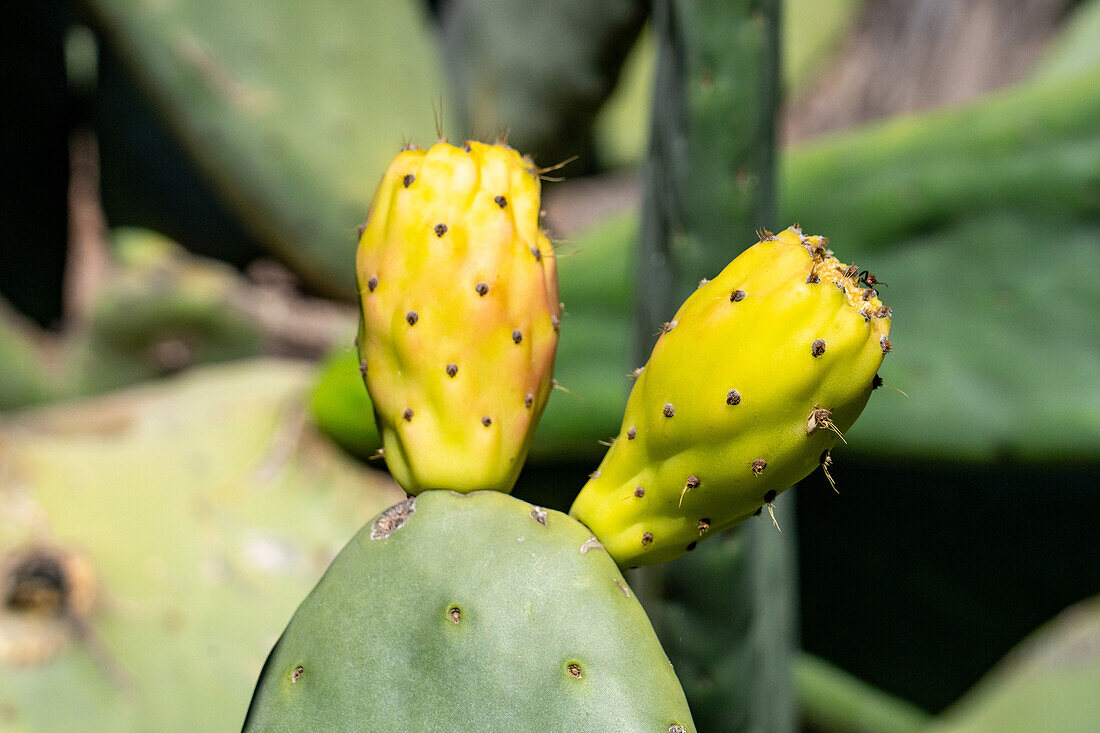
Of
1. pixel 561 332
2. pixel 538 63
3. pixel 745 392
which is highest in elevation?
pixel 745 392

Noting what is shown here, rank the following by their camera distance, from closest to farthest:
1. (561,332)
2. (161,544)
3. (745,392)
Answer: (745,392), (161,544), (561,332)

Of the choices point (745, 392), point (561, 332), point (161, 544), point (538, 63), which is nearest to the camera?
point (745, 392)

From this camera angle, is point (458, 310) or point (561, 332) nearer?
point (458, 310)

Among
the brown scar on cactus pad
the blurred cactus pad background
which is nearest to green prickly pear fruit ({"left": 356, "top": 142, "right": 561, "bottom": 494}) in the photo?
the brown scar on cactus pad

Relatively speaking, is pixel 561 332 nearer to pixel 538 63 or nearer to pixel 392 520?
pixel 538 63

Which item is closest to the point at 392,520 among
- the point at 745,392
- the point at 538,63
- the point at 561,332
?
the point at 745,392

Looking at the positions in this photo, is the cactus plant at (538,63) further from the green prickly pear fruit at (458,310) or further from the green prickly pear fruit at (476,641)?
the green prickly pear fruit at (476,641)

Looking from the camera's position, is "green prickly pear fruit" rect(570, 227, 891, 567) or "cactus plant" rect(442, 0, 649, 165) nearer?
"green prickly pear fruit" rect(570, 227, 891, 567)

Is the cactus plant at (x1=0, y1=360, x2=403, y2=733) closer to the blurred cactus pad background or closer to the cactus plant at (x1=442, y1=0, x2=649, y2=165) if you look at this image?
the blurred cactus pad background
